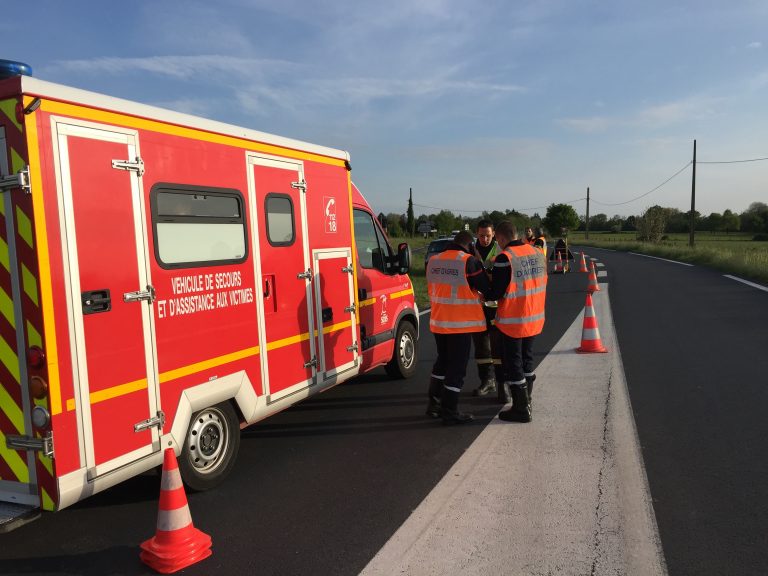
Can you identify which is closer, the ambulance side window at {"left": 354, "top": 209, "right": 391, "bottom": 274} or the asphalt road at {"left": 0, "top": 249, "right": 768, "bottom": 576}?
the asphalt road at {"left": 0, "top": 249, "right": 768, "bottom": 576}

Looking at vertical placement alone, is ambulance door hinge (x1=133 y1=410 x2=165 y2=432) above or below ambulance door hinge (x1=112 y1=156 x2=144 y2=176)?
below

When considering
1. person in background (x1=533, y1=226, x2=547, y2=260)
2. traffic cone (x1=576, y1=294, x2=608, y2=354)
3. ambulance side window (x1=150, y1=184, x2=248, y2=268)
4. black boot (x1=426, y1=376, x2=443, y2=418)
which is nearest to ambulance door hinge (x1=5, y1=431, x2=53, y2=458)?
ambulance side window (x1=150, y1=184, x2=248, y2=268)

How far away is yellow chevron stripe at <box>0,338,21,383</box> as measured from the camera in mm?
3383

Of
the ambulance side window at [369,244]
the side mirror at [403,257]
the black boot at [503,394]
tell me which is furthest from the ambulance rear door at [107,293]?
the black boot at [503,394]

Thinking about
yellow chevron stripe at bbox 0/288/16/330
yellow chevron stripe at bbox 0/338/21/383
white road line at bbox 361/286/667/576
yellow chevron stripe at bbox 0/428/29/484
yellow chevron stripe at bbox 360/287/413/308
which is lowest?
white road line at bbox 361/286/667/576

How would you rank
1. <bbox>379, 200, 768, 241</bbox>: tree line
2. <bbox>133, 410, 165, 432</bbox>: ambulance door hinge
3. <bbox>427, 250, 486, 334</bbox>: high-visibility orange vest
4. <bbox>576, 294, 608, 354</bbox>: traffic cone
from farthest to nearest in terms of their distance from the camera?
<bbox>379, 200, 768, 241</bbox>: tree line < <bbox>576, 294, 608, 354</bbox>: traffic cone < <bbox>427, 250, 486, 334</bbox>: high-visibility orange vest < <bbox>133, 410, 165, 432</bbox>: ambulance door hinge

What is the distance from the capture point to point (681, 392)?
6438 mm

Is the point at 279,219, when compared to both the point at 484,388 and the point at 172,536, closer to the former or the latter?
the point at 172,536

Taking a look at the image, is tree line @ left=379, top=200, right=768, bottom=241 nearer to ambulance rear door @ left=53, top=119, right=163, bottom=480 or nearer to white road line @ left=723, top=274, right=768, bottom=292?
white road line @ left=723, top=274, right=768, bottom=292

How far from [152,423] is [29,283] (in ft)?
3.67

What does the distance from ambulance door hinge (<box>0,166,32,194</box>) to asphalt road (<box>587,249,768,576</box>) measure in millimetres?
3857

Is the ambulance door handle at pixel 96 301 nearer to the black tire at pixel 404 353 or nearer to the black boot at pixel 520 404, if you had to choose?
the black boot at pixel 520 404

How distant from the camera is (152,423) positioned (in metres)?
3.79

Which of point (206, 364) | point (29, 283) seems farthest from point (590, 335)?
point (29, 283)
